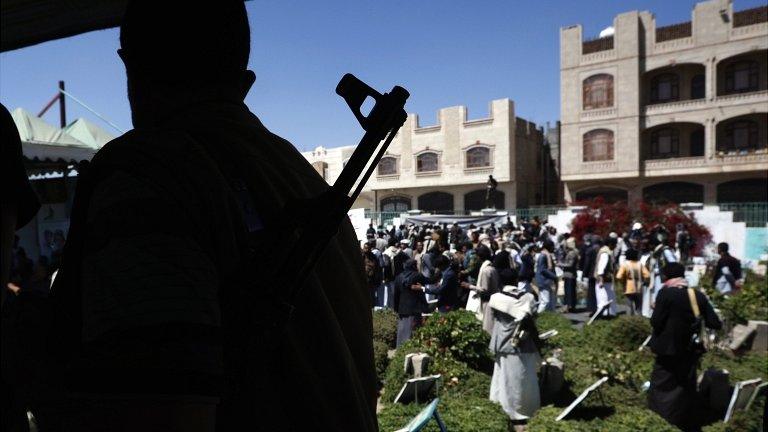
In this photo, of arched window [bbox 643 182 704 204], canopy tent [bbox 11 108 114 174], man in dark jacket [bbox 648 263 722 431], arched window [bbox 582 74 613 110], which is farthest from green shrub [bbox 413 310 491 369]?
arched window [bbox 582 74 613 110]

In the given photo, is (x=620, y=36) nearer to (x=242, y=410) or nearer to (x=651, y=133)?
(x=651, y=133)

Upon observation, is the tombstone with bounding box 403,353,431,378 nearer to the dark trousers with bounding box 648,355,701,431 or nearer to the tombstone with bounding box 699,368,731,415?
the dark trousers with bounding box 648,355,701,431

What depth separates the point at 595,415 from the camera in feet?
19.4

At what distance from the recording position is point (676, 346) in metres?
5.77

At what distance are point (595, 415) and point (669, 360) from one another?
1.04 metres

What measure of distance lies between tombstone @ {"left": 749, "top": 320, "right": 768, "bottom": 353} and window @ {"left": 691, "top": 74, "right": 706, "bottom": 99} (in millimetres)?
31526

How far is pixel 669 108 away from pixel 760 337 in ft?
98.8

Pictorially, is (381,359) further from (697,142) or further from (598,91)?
(697,142)

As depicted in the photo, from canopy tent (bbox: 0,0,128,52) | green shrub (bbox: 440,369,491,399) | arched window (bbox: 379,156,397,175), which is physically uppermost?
arched window (bbox: 379,156,397,175)

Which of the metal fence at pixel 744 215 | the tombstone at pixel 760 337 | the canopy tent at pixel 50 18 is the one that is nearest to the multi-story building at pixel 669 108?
the metal fence at pixel 744 215

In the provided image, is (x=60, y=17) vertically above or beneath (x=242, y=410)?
above

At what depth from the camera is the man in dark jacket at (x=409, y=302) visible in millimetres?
9156

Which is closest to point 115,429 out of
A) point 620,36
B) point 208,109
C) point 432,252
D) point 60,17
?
point 208,109

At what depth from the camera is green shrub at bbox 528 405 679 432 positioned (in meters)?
5.06
